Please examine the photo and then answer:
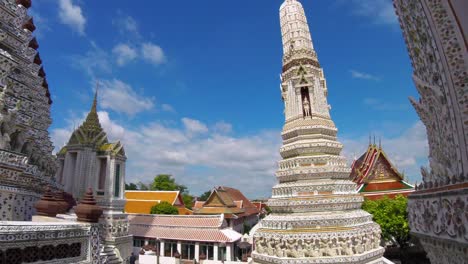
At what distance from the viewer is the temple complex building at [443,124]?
183 cm

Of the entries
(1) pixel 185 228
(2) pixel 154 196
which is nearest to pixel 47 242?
(1) pixel 185 228

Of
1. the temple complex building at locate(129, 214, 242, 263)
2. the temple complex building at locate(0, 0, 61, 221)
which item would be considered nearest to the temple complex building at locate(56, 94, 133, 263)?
the temple complex building at locate(0, 0, 61, 221)

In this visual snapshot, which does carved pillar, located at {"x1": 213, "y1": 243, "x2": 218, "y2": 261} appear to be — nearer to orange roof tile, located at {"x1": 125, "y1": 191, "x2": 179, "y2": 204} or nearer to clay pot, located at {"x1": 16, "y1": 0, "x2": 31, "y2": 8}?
orange roof tile, located at {"x1": 125, "y1": 191, "x2": 179, "y2": 204}

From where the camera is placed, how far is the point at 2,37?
28.5ft

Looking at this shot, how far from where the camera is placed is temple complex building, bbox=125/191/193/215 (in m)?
27.1

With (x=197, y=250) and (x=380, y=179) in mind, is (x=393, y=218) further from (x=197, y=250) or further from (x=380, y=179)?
(x=197, y=250)

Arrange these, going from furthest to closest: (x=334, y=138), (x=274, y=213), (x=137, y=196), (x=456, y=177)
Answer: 1. (x=137, y=196)
2. (x=334, y=138)
3. (x=274, y=213)
4. (x=456, y=177)

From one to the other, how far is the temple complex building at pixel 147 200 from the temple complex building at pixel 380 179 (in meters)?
16.2

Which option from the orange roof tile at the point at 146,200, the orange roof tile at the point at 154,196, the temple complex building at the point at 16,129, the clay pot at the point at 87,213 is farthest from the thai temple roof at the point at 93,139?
the orange roof tile at the point at 154,196

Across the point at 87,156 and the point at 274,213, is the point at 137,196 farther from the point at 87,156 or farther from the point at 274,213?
the point at 274,213

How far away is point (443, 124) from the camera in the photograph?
2.15 metres

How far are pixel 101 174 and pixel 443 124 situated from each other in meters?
15.8

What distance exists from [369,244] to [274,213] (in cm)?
308

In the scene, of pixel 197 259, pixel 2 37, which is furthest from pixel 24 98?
pixel 197 259
